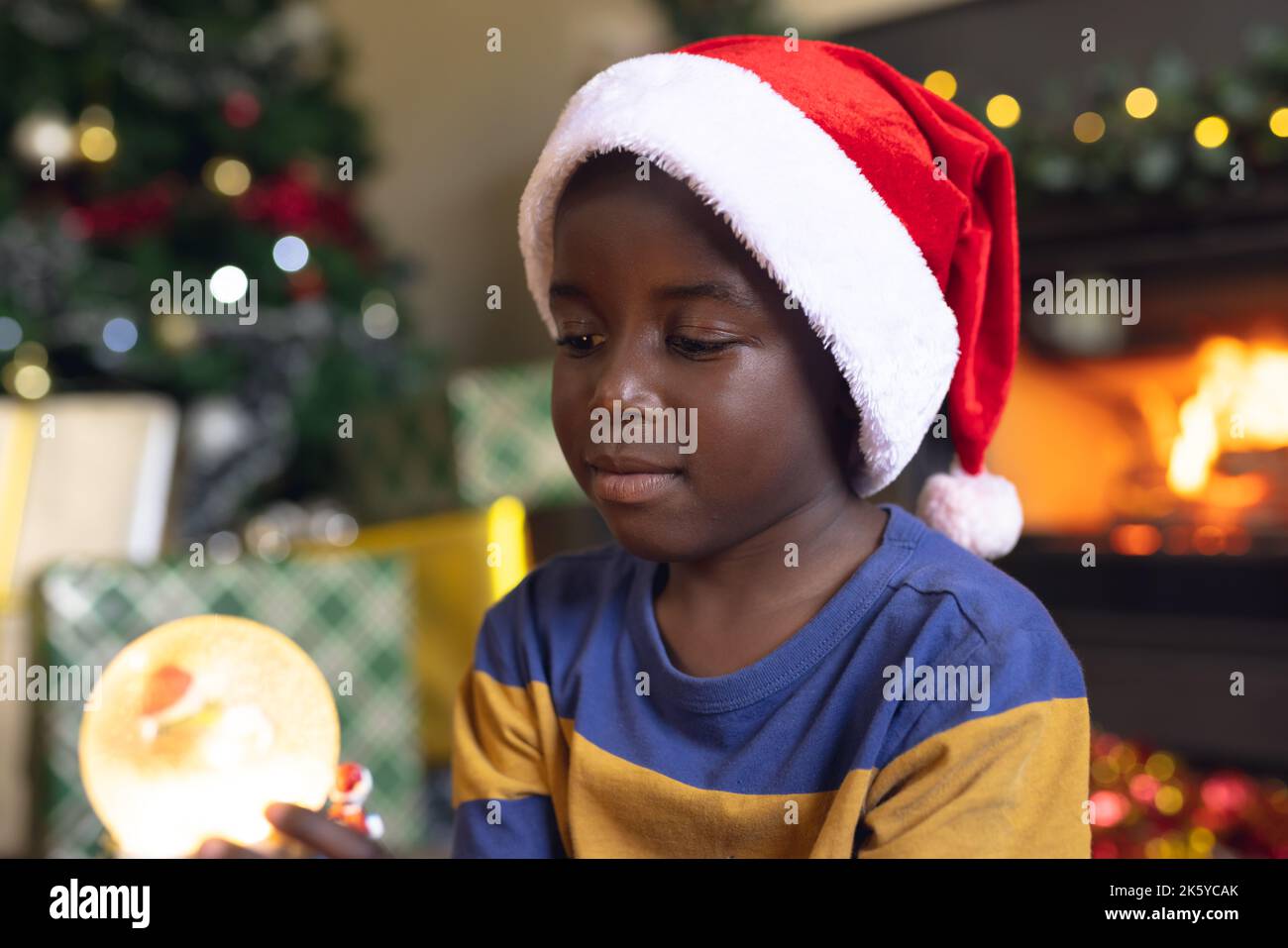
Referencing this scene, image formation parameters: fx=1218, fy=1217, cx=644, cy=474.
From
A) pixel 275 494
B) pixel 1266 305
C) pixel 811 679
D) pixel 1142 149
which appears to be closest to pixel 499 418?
pixel 275 494

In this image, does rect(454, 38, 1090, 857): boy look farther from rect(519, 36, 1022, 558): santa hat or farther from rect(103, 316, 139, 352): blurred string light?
rect(103, 316, 139, 352): blurred string light

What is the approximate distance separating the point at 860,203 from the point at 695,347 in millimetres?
126

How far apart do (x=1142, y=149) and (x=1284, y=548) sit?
0.74 meters

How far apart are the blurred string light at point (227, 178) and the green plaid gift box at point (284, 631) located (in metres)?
1.45

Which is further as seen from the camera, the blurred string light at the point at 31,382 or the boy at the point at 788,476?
the blurred string light at the point at 31,382

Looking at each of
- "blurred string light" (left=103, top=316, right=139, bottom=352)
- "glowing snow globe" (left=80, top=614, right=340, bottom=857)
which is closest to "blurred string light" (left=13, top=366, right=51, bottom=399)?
"blurred string light" (left=103, top=316, right=139, bottom=352)

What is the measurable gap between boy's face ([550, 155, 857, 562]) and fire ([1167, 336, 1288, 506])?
1.81 m

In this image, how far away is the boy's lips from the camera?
2.06 ft

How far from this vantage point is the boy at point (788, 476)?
0.61 m

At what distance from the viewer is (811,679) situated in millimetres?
654

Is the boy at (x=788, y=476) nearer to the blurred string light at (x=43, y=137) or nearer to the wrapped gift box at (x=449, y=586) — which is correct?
the wrapped gift box at (x=449, y=586)

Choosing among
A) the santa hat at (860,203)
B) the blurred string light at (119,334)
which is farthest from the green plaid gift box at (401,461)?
the santa hat at (860,203)

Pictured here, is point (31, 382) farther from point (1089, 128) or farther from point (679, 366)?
point (679, 366)

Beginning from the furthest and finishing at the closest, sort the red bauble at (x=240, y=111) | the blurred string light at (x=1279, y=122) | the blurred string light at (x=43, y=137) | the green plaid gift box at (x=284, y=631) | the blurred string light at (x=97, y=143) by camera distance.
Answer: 1. the red bauble at (x=240, y=111)
2. the blurred string light at (x=97, y=143)
3. the blurred string light at (x=43, y=137)
4. the blurred string light at (x=1279, y=122)
5. the green plaid gift box at (x=284, y=631)
